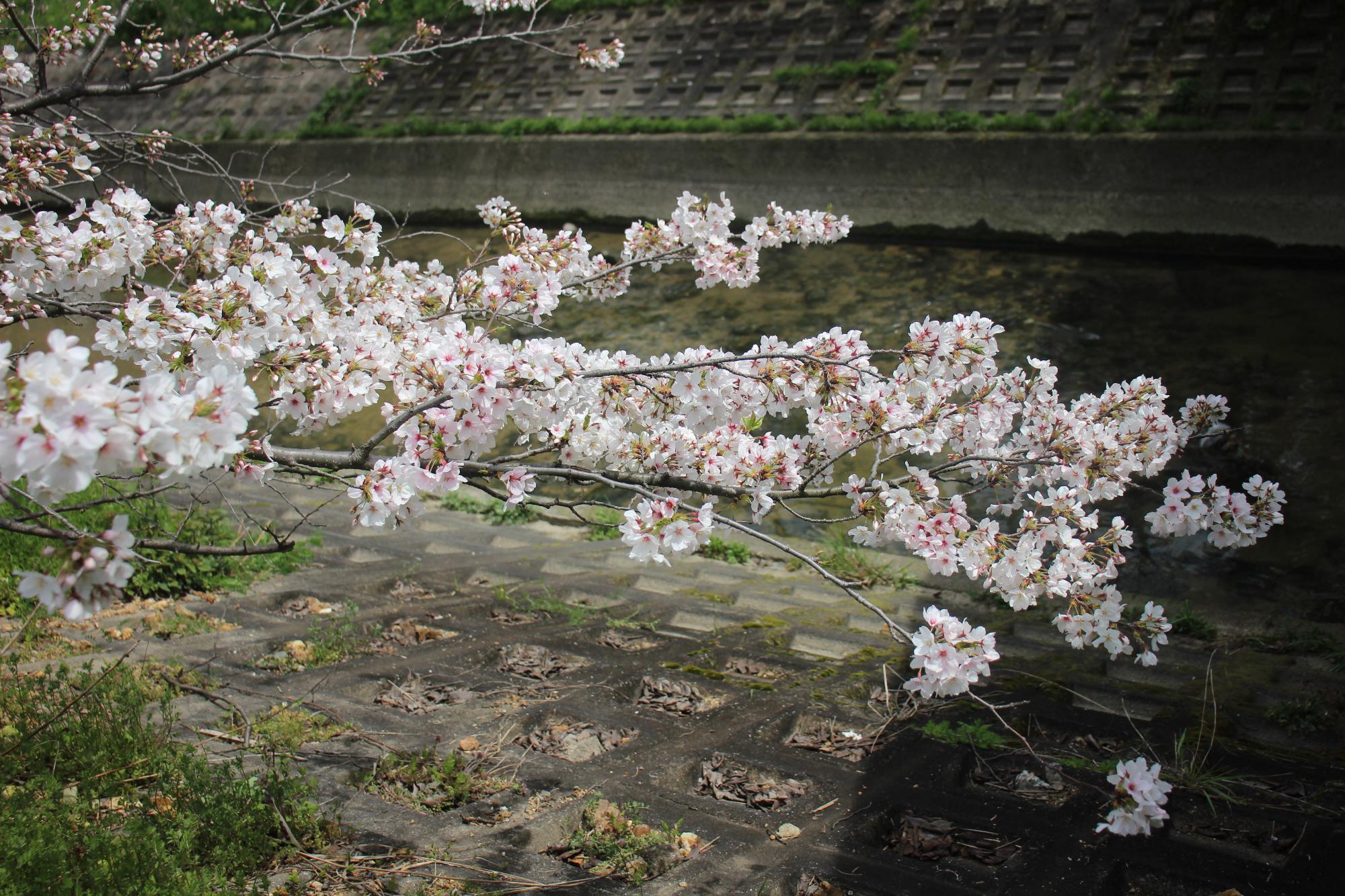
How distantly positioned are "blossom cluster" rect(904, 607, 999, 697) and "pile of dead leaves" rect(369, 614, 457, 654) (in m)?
2.04

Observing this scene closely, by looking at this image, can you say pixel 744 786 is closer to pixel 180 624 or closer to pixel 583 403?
pixel 583 403

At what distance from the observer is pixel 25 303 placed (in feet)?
8.20

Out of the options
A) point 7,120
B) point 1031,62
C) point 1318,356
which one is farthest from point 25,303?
point 1031,62

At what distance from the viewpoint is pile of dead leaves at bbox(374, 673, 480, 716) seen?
3.07 meters

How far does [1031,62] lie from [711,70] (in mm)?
3009

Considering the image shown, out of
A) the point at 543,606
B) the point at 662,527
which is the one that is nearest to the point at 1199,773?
the point at 662,527

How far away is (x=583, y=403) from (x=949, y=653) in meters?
1.18

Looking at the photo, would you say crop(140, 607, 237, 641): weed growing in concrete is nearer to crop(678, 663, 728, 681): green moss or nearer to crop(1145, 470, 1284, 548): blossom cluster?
crop(678, 663, 728, 681): green moss

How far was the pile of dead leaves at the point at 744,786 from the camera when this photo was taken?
253 cm


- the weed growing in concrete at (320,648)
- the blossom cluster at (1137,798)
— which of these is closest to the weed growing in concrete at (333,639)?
the weed growing in concrete at (320,648)

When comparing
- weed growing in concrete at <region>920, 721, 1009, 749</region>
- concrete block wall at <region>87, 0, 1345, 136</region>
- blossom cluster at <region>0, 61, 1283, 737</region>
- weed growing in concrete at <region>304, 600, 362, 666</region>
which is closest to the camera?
blossom cluster at <region>0, 61, 1283, 737</region>

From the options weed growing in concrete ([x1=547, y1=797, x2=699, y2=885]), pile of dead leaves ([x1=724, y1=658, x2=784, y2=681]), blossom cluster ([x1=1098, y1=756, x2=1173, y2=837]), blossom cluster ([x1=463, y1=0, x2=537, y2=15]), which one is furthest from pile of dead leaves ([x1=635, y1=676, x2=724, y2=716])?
blossom cluster ([x1=463, y1=0, x2=537, y2=15])

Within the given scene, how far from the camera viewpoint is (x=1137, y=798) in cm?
183

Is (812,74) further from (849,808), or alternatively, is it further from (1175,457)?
(849,808)
